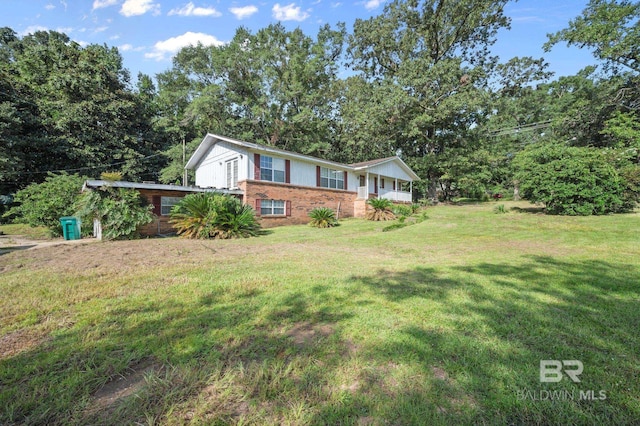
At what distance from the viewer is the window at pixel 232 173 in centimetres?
1614

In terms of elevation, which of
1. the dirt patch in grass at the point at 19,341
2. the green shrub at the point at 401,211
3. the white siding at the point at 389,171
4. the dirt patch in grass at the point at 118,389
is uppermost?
the white siding at the point at 389,171

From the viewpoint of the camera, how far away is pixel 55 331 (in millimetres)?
2668

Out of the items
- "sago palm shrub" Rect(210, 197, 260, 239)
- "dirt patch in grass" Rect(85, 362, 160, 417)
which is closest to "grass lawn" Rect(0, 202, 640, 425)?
"dirt patch in grass" Rect(85, 362, 160, 417)

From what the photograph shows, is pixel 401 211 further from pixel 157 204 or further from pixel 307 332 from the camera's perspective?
pixel 307 332

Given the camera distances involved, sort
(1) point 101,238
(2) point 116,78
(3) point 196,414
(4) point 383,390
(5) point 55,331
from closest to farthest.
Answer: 1. (3) point 196,414
2. (4) point 383,390
3. (5) point 55,331
4. (1) point 101,238
5. (2) point 116,78

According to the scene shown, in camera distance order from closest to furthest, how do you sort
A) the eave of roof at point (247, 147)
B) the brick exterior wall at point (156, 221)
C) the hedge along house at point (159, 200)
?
the hedge along house at point (159, 200) → the brick exterior wall at point (156, 221) → the eave of roof at point (247, 147)

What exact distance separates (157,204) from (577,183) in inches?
766

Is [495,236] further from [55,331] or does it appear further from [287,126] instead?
[287,126]

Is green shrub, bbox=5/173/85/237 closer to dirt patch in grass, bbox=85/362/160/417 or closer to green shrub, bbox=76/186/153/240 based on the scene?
green shrub, bbox=76/186/153/240

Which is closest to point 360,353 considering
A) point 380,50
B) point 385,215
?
point 385,215

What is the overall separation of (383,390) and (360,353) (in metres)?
0.44

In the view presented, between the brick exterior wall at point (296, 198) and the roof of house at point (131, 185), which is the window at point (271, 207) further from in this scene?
the roof of house at point (131, 185)

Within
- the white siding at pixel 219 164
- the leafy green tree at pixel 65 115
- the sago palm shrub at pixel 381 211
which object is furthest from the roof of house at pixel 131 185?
the leafy green tree at pixel 65 115

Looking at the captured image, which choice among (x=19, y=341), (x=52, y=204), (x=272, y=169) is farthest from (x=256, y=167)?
(x=19, y=341)
